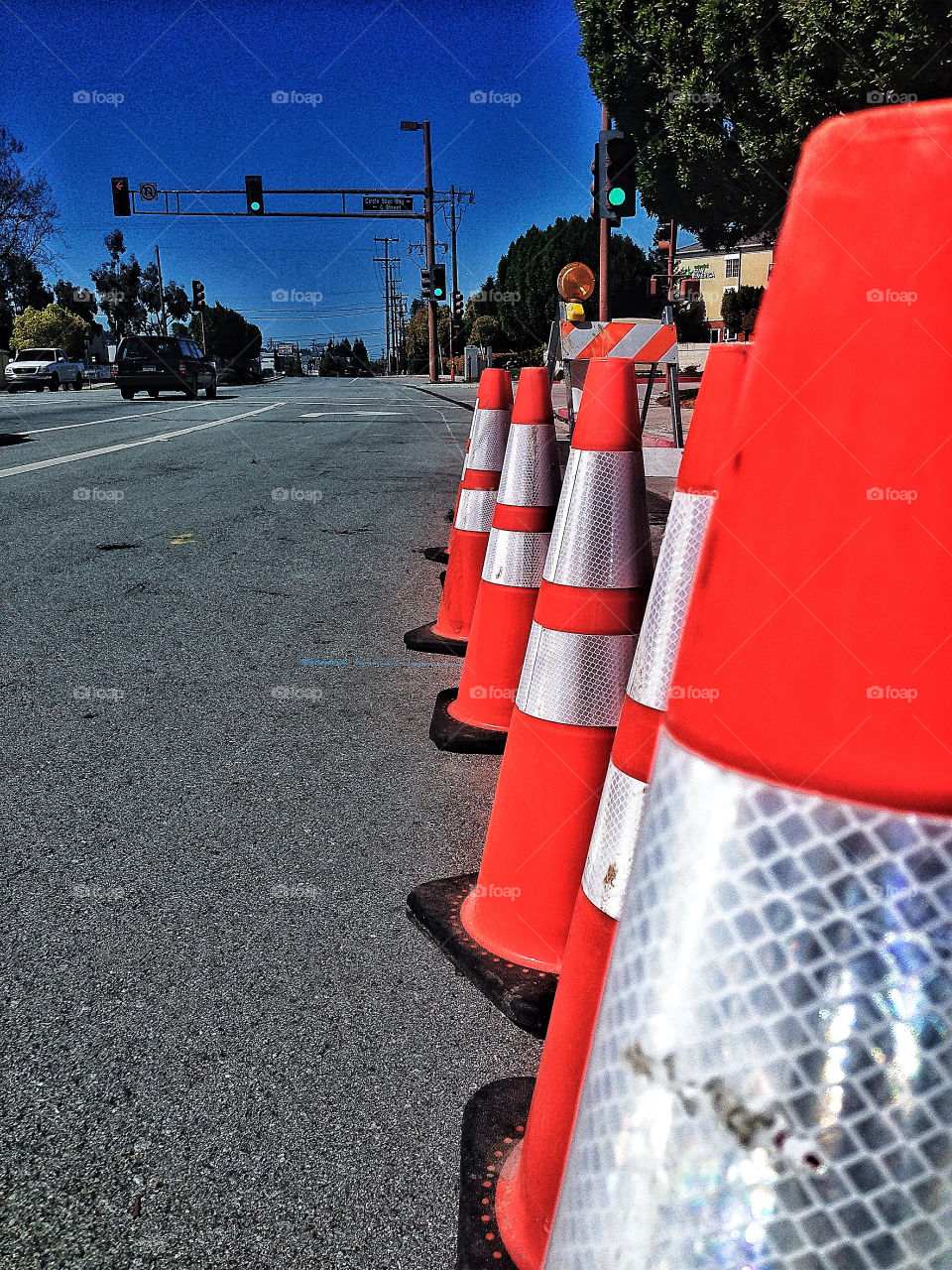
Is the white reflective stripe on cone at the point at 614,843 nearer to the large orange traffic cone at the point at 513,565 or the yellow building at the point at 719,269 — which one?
the large orange traffic cone at the point at 513,565

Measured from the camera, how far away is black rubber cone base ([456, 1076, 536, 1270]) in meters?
1.44

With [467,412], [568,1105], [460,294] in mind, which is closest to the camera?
[568,1105]

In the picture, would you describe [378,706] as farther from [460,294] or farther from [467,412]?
[460,294]

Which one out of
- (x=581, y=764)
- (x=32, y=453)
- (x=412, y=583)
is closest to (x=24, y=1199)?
(x=581, y=764)

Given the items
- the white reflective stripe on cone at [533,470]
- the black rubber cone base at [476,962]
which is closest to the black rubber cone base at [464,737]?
the white reflective stripe on cone at [533,470]

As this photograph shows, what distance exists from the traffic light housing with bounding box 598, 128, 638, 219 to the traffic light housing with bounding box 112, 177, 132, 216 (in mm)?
29649

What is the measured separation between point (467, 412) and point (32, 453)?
1217 cm

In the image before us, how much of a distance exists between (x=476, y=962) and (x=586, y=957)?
848 mm

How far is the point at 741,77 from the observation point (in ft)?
59.0

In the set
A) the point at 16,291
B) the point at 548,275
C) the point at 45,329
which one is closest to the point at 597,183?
the point at 548,275

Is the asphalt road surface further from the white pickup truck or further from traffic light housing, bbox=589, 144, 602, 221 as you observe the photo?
the white pickup truck

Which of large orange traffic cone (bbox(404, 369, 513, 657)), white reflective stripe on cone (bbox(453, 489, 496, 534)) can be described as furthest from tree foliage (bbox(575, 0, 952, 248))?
white reflective stripe on cone (bbox(453, 489, 496, 534))

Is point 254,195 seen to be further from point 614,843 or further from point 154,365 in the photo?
point 614,843

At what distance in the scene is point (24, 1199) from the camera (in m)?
1.57
